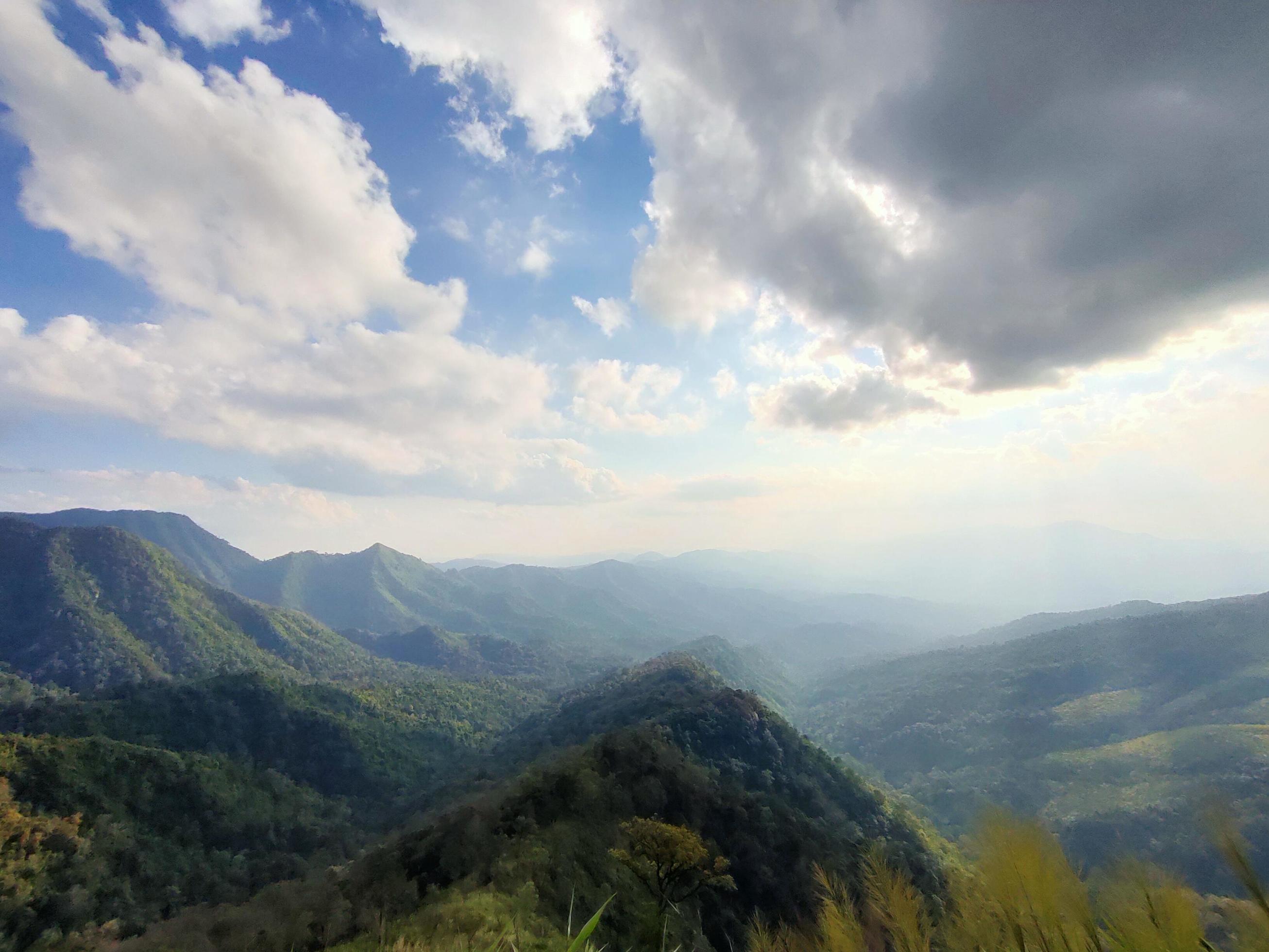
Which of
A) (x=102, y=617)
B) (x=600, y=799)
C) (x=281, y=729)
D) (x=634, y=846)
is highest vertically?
(x=634, y=846)

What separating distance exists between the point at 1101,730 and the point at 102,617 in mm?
284234

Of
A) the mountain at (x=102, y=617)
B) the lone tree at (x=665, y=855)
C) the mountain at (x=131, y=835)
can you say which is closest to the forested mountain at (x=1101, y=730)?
the lone tree at (x=665, y=855)

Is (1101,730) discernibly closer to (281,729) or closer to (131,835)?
(281,729)

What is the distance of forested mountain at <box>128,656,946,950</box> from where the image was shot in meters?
31.3

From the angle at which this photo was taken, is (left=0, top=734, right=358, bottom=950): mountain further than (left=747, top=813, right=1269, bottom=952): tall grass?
Yes

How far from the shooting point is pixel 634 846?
73.6ft

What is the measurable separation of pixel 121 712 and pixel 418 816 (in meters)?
61.2

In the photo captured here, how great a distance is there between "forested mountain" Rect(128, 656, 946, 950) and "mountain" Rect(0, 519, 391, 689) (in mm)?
142075

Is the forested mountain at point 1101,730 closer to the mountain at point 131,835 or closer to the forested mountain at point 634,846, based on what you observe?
the forested mountain at point 634,846

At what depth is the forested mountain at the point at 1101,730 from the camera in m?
89.6

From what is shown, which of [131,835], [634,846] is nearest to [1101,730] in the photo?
[634,846]

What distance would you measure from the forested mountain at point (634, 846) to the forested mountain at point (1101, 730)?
141ft

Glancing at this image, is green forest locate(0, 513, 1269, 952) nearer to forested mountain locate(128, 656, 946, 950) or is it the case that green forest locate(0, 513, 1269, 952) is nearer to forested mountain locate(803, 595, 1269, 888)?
forested mountain locate(128, 656, 946, 950)

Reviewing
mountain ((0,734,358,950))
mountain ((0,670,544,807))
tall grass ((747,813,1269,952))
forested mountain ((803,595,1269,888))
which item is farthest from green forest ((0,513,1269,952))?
forested mountain ((803,595,1269,888))
